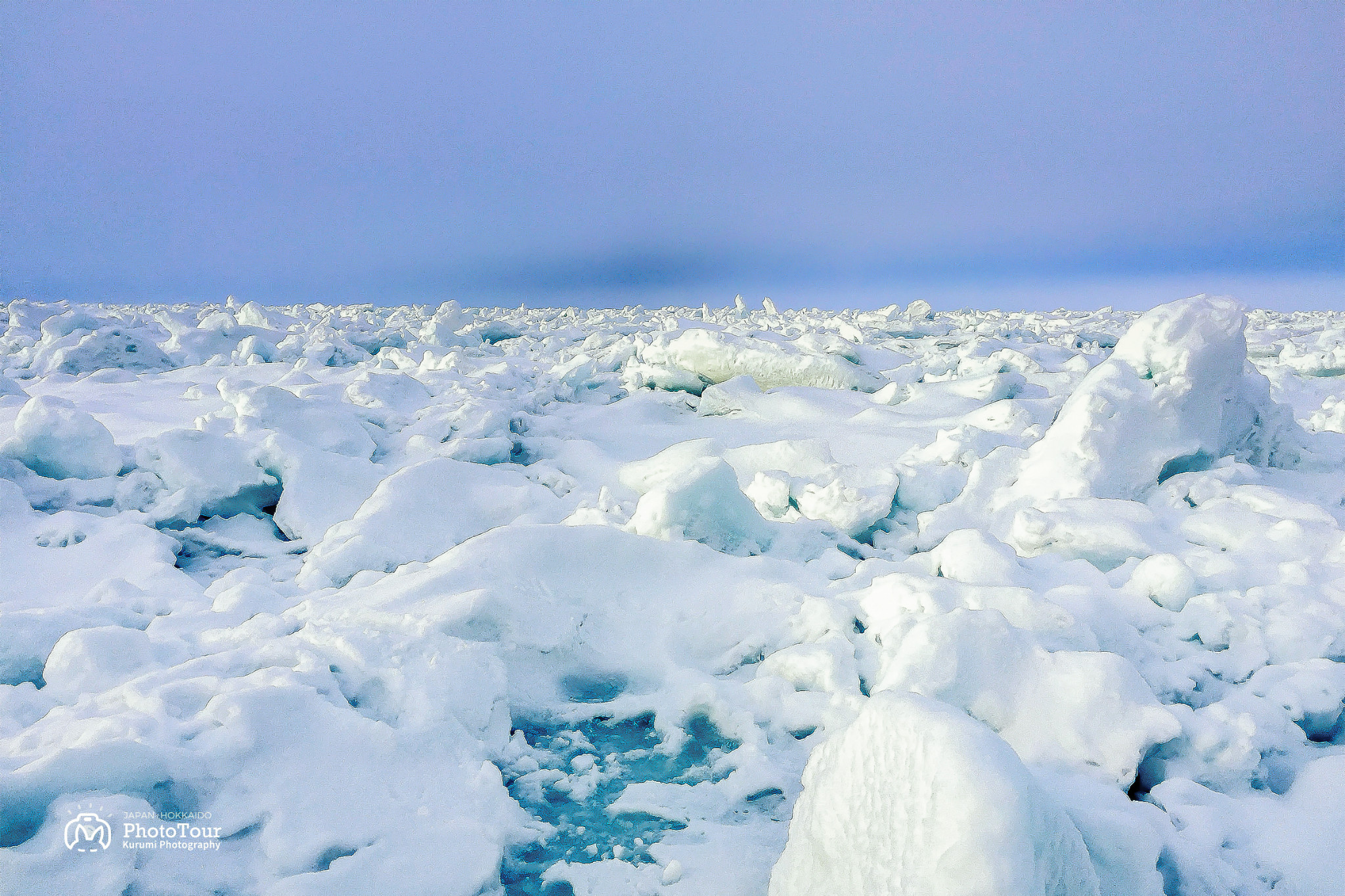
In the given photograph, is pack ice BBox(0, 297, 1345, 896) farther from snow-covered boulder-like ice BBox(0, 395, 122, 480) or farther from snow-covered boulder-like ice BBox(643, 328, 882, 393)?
snow-covered boulder-like ice BBox(643, 328, 882, 393)

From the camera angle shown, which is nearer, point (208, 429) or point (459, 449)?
point (208, 429)

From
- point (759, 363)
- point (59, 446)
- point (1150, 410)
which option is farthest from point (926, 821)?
point (759, 363)

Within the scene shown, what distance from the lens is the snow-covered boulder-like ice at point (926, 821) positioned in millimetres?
1292

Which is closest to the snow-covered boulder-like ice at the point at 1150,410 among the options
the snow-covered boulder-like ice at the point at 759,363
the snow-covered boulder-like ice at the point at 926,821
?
the snow-covered boulder-like ice at the point at 926,821

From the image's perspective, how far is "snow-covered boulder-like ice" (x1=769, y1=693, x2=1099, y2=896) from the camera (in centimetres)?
129

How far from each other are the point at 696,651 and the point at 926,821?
147 centimetres

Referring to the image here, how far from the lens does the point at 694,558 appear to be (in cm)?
326

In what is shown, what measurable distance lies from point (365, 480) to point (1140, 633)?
13.8 ft

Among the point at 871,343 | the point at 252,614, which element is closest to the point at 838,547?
the point at 252,614

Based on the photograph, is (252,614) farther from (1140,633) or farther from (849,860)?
(1140,633)
